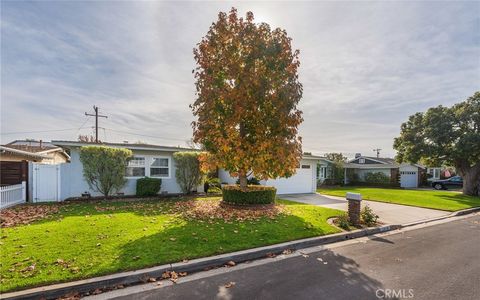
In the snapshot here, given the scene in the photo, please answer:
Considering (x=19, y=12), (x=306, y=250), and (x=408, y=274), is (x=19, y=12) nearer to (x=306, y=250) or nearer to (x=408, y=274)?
(x=306, y=250)

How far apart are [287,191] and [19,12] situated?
1668 centimetres

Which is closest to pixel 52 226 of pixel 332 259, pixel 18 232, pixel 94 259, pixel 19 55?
pixel 18 232

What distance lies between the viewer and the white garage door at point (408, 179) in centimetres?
3178

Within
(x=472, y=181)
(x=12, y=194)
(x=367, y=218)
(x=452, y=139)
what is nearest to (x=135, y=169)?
(x=12, y=194)

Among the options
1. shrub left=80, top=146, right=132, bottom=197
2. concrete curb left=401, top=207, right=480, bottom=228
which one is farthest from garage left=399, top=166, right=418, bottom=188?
shrub left=80, top=146, right=132, bottom=197

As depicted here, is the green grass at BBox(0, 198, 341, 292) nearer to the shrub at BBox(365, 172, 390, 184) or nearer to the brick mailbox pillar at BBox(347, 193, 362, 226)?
the brick mailbox pillar at BBox(347, 193, 362, 226)

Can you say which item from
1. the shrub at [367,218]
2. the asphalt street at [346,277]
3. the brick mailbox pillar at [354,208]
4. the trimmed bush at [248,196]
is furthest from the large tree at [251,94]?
the asphalt street at [346,277]

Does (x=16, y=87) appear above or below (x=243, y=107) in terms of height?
above

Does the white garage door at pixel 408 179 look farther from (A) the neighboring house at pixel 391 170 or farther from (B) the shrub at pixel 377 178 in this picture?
(B) the shrub at pixel 377 178

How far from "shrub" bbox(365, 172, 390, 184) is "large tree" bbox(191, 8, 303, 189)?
2677 cm

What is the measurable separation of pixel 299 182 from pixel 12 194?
16.7 metres

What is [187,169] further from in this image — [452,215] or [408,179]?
[408,179]

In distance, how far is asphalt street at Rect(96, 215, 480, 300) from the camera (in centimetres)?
389

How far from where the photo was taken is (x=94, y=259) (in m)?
4.70
